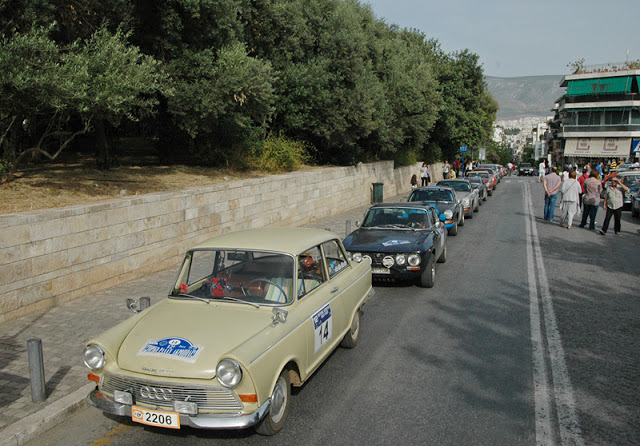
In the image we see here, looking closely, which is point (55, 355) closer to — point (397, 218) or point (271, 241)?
point (271, 241)

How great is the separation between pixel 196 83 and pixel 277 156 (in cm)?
550

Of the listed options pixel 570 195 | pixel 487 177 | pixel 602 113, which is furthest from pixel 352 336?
pixel 602 113

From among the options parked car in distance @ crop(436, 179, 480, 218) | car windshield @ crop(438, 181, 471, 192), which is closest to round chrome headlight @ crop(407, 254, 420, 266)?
parked car in distance @ crop(436, 179, 480, 218)

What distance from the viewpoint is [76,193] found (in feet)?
33.2

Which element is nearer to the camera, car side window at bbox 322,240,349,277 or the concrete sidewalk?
the concrete sidewalk

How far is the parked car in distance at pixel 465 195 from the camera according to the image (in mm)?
19438

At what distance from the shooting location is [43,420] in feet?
14.6

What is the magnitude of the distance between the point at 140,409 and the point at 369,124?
17.7 meters

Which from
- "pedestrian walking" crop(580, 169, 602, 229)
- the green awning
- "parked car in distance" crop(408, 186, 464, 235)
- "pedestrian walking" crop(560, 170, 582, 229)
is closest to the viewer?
"pedestrian walking" crop(580, 169, 602, 229)

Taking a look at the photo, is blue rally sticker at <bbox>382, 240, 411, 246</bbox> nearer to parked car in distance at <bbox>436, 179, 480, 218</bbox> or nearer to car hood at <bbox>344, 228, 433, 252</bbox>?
car hood at <bbox>344, 228, 433, 252</bbox>

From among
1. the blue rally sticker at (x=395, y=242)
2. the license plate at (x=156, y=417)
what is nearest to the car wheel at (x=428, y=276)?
the blue rally sticker at (x=395, y=242)

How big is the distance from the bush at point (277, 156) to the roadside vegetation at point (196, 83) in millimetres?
55

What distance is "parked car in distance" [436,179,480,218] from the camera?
19.4 metres

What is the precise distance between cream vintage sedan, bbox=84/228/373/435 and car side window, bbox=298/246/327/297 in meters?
0.01
